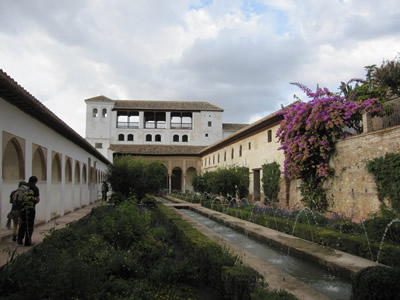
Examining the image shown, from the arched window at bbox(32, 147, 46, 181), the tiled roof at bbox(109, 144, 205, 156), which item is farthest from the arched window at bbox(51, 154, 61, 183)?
the tiled roof at bbox(109, 144, 205, 156)

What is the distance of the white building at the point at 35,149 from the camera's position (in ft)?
26.1

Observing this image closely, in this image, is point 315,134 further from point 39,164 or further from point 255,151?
point 39,164

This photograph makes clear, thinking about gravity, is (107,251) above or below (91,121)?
below

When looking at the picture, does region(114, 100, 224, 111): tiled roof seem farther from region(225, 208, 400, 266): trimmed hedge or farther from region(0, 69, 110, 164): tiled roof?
region(225, 208, 400, 266): trimmed hedge

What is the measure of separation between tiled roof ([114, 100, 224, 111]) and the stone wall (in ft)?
100

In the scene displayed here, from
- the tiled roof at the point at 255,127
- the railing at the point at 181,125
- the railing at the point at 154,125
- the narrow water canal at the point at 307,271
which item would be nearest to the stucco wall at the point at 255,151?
the tiled roof at the point at 255,127

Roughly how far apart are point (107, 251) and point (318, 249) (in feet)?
13.6

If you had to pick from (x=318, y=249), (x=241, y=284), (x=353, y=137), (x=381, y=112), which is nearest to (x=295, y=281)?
(x=241, y=284)

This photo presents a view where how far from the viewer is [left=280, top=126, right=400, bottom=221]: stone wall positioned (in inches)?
425

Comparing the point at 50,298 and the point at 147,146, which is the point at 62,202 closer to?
the point at 50,298

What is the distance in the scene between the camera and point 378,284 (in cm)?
317

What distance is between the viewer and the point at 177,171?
1692 inches

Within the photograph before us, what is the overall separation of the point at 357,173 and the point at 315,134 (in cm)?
256

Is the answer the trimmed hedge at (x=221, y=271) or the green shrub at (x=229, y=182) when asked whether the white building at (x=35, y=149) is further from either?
the green shrub at (x=229, y=182)
